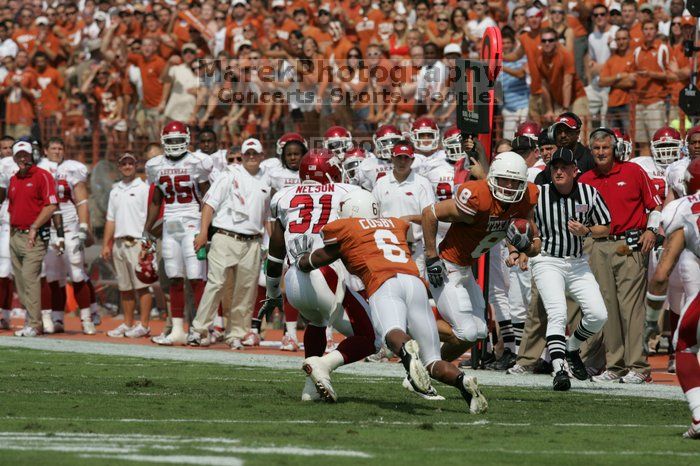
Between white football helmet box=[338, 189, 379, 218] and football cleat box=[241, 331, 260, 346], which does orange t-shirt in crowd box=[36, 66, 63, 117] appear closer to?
football cleat box=[241, 331, 260, 346]

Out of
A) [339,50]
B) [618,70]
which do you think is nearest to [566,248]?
[618,70]

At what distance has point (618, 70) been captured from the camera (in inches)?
619

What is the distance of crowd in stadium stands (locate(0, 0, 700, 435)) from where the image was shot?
37.1 feet

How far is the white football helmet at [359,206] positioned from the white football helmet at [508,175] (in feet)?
3.23

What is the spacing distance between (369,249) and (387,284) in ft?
0.88

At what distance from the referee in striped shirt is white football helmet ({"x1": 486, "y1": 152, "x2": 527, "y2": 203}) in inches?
40.3

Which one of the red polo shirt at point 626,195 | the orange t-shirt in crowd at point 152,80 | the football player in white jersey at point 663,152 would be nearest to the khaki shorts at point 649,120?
the football player in white jersey at point 663,152

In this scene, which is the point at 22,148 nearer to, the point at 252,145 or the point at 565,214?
the point at 252,145

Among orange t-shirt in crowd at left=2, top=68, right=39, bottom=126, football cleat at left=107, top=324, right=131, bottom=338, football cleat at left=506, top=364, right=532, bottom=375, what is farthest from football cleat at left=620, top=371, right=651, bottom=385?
orange t-shirt in crowd at left=2, top=68, right=39, bottom=126

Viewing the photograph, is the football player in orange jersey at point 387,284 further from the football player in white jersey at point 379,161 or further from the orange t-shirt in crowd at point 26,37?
the orange t-shirt in crowd at point 26,37

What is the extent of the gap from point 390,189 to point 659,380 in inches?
127

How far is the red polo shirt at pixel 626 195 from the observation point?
11.0 meters

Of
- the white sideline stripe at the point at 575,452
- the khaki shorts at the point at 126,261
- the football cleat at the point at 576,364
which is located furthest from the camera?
the khaki shorts at the point at 126,261

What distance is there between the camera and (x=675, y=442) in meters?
7.05
